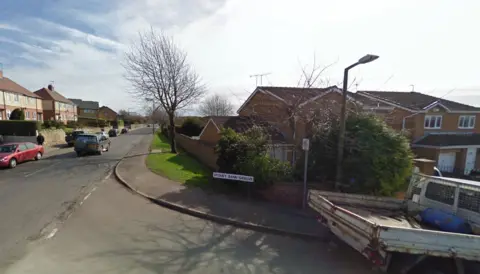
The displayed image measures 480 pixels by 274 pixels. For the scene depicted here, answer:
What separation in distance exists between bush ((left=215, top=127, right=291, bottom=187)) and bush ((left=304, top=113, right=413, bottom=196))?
1938mm

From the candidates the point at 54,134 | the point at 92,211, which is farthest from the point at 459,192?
the point at 54,134

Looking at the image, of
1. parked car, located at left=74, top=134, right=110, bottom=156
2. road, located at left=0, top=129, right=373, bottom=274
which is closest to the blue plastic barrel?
road, located at left=0, top=129, right=373, bottom=274

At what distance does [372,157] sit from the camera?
761cm

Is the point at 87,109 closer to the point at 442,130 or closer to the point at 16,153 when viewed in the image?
the point at 16,153

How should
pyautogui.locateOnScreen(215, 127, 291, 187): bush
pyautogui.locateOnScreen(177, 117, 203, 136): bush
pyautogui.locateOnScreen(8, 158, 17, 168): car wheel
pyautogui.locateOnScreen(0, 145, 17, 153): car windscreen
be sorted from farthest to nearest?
pyautogui.locateOnScreen(177, 117, 203, 136): bush, pyautogui.locateOnScreen(0, 145, 17, 153): car windscreen, pyautogui.locateOnScreen(8, 158, 17, 168): car wheel, pyautogui.locateOnScreen(215, 127, 291, 187): bush

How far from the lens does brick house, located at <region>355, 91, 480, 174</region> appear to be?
20.1 metres

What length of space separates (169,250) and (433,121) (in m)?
26.3

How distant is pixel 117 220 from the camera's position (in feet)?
21.5

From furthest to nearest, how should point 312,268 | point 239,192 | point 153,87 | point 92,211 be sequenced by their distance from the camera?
point 153,87 → point 239,192 → point 92,211 → point 312,268

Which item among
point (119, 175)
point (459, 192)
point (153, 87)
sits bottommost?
point (119, 175)

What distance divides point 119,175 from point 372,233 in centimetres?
1125

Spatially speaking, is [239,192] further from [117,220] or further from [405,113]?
[405,113]

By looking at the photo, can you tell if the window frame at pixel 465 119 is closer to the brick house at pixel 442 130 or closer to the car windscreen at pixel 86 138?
the brick house at pixel 442 130

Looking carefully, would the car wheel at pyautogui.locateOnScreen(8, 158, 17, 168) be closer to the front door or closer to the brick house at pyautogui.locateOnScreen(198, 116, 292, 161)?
the brick house at pyautogui.locateOnScreen(198, 116, 292, 161)
